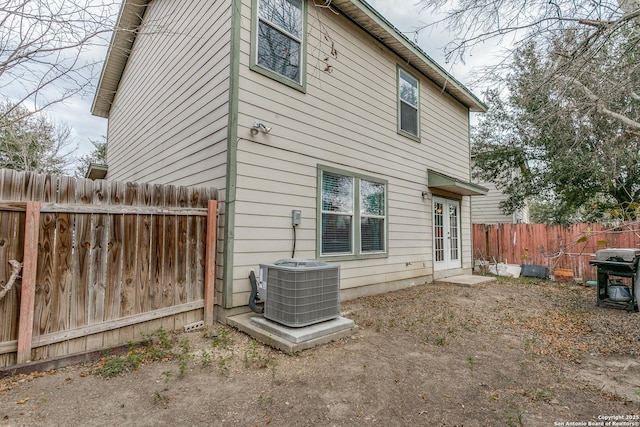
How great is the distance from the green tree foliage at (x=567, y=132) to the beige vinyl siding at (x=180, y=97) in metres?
4.04

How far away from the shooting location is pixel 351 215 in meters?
5.95

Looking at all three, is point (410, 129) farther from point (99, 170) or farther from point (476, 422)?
point (99, 170)

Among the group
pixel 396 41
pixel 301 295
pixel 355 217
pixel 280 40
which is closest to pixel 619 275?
pixel 355 217

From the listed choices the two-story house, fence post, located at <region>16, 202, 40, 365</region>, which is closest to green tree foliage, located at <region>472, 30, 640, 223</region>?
the two-story house

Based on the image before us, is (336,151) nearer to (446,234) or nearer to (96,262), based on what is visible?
(96,262)

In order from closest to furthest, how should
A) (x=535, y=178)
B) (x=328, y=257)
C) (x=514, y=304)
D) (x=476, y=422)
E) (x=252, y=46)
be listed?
(x=476, y=422)
(x=252, y=46)
(x=328, y=257)
(x=514, y=304)
(x=535, y=178)

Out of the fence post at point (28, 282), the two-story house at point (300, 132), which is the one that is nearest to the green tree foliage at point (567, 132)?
the two-story house at point (300, 132)

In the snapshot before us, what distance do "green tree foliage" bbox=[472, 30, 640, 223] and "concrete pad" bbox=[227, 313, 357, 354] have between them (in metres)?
3.19

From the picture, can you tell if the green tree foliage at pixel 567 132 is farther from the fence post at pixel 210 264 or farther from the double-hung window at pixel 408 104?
the fence post at pixel 210 264

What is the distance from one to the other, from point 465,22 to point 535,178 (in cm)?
1128

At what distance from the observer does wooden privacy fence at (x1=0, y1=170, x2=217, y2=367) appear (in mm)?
2770

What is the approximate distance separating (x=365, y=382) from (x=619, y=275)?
553cm

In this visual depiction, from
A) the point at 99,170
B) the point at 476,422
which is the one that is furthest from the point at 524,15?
the point at 99,170

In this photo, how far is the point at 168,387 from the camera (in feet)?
8.71
